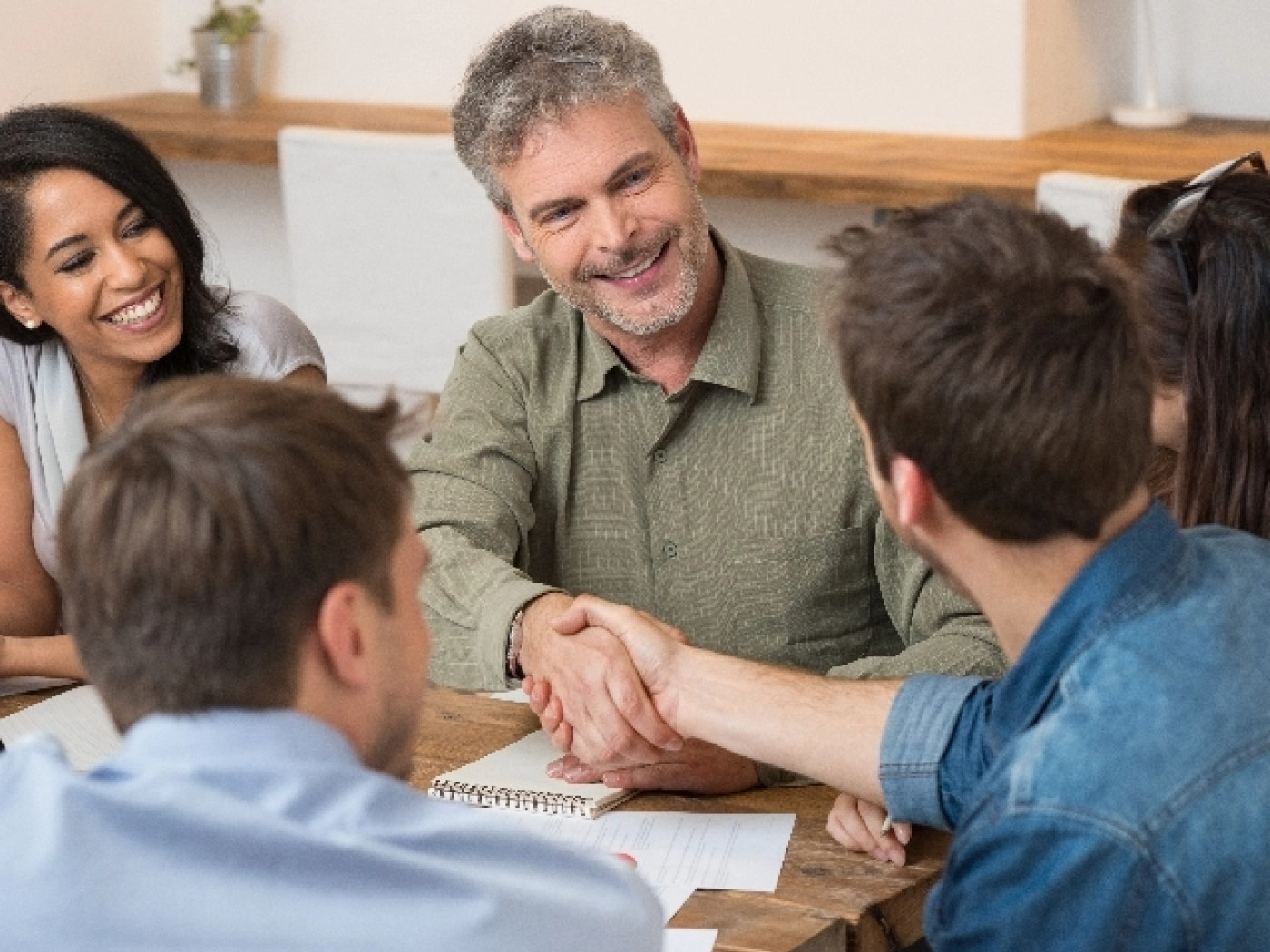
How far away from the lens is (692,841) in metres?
1.64

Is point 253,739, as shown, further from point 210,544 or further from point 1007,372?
point 1007,372

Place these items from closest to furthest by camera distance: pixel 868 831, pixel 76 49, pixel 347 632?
1. pixel 347 632
2. pixel 868 831
3. pixel 76 49

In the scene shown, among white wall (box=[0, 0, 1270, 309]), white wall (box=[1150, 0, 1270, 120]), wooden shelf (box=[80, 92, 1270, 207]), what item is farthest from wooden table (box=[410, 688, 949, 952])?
white wall (box=[1150, 0, 1270, 120])

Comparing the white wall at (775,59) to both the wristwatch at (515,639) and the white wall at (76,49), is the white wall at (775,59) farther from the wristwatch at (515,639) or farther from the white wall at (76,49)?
the wristwatch at (515,639)

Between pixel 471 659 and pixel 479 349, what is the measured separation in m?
0.43

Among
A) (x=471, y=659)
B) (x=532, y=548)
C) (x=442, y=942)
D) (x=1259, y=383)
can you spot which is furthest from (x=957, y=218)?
(x=532, y=548)

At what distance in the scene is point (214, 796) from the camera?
101 cm

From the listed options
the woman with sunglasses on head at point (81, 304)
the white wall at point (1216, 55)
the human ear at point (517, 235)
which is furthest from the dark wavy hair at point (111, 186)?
the white wall at point (1216, 55)

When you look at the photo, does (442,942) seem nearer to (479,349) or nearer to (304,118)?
(479,349)

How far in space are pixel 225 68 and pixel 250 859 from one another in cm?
408

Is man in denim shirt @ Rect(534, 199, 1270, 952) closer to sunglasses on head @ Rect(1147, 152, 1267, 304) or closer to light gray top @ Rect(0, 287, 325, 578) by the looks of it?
sunglasses on head @ Rect(1147, 152, 1267, 304)

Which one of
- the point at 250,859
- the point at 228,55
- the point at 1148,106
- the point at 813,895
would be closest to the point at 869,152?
the point at 1148,106

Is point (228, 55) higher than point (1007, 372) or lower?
lower

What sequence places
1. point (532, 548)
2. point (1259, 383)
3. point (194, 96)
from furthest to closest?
point (194, 96)
point (532, 548)
point (1259, 383)
